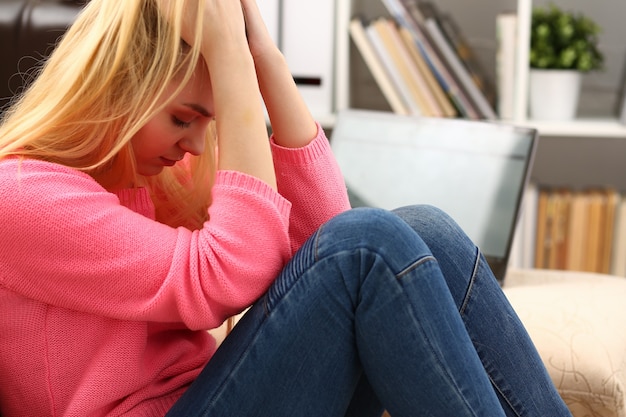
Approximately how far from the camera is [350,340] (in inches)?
37.5

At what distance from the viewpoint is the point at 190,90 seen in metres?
1.00

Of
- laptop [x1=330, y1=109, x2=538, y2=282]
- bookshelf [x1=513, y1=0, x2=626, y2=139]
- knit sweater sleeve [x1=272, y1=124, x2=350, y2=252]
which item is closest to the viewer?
knit sweater sleeve [x1=272, y1=124, x2=350, y2=252]

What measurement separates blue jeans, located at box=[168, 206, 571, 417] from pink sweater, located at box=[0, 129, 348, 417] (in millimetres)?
50

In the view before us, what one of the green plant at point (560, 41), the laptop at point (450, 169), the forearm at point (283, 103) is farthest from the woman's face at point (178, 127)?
the green plant at point (560, 41)

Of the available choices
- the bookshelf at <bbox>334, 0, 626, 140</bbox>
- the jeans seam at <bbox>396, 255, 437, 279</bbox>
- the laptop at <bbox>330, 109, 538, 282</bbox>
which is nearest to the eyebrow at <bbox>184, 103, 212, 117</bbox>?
the jeans seam at <bbox>396, 255, 437, 279</bbox>

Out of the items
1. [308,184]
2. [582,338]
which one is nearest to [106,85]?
[308,184]

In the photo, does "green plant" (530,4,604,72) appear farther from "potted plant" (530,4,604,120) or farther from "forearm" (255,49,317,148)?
"forearm" (255,49,317,148)

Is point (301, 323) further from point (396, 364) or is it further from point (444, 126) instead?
point (444, 126)

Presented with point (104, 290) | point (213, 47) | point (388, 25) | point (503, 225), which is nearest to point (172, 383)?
point (104, 290)

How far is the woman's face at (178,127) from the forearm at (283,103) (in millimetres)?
101

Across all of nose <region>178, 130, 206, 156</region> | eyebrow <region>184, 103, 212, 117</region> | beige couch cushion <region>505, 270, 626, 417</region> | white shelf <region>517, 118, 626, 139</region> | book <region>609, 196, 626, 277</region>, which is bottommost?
book <region>609, 196, 626, 277</region>

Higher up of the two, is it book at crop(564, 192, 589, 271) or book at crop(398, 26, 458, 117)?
book at crop(398, 26, 458, 117)

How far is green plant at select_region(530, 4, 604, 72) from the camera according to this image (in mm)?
2223

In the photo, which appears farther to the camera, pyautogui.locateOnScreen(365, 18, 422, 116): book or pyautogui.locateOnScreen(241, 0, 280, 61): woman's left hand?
pyautogui.locateOnScreen(365, 18, 422, 116): book
